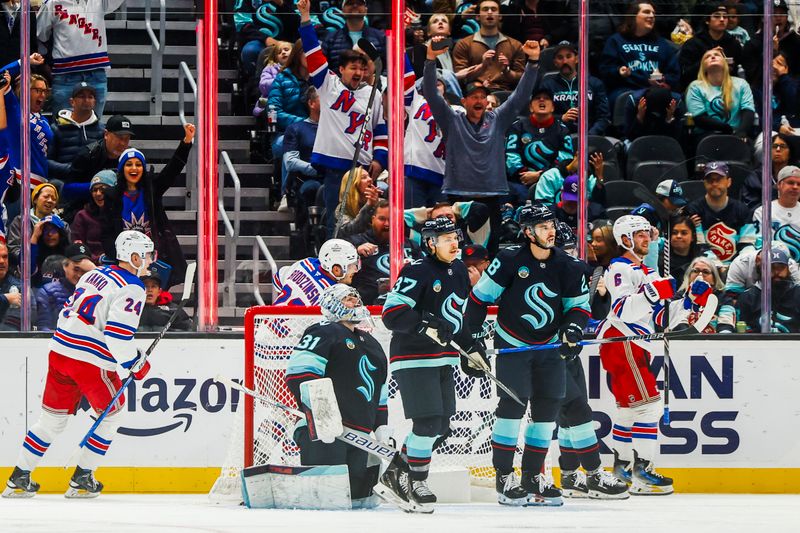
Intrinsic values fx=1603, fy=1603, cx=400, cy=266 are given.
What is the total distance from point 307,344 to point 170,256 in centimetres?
128

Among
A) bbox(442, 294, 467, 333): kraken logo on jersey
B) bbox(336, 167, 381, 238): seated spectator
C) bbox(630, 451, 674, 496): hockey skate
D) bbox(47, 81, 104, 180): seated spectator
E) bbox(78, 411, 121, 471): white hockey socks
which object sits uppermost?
bbox(47, 81, 104, 180): seated spectator

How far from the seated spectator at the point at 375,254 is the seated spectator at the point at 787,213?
177 centimetres

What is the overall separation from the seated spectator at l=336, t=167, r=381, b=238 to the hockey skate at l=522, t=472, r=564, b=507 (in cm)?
153

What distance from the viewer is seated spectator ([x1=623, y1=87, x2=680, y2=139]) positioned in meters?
8.30

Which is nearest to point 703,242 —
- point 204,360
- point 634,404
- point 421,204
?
point 634,404

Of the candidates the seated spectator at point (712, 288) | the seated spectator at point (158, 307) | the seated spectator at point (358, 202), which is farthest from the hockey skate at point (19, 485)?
the seated spectator at point (712, 288)

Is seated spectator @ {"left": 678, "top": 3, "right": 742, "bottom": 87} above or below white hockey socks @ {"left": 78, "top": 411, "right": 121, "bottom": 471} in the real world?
above

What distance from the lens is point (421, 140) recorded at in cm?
792

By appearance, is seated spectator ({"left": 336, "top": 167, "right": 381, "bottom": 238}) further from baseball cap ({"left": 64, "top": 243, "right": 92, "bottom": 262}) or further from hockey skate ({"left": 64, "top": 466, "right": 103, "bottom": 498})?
hockey skate ({"left": 64, "top": 466, "right": 103, "bottom": 498})

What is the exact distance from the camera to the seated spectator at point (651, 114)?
8297 mm

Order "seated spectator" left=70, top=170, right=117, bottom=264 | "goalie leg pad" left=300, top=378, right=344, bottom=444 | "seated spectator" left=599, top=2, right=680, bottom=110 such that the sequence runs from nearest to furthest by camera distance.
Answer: "goalie leg pad" left=300, top=378, right=344, bottom=444, "seated spectator" left=70, top=170, right=117, bottom=264, "seated spectator" left=599, top=2, right=680, bottom=110

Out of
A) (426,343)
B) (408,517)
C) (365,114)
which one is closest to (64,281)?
(365,114)

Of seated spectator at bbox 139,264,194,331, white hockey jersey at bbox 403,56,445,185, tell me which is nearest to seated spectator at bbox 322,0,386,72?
white hockey jersey at bbox 403,56,445,185

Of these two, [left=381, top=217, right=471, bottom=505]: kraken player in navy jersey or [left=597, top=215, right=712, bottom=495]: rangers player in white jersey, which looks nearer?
[left=381, top=217, right=471, bottom=505]: kraken player in navy jersey
